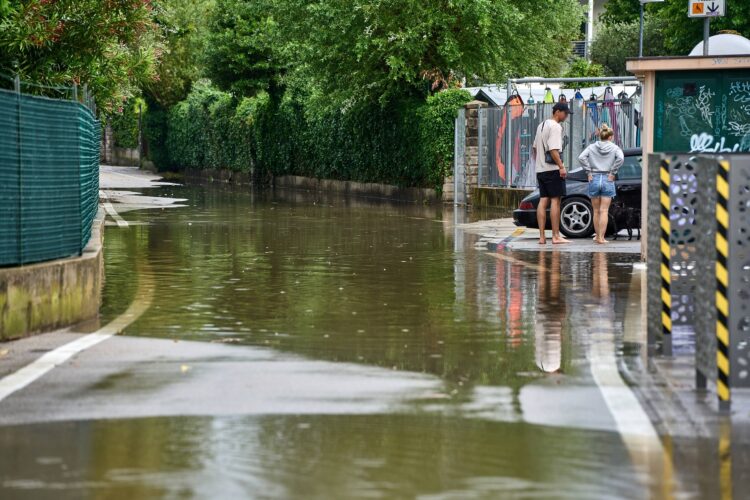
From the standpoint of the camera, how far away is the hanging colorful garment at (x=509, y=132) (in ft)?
110

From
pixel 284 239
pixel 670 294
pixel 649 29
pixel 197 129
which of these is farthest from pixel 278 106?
pixel 670 294

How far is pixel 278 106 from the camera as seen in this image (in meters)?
54.0

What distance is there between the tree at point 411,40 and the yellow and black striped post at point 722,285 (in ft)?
92.3

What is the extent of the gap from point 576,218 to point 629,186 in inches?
34.5

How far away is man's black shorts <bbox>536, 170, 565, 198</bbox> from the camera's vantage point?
813 inches

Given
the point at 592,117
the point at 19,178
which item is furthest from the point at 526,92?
the point at 19,178

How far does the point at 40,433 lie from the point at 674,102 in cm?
1147

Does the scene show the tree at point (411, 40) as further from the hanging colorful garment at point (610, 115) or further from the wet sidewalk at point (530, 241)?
the wet sidewalk at point (530, 241)

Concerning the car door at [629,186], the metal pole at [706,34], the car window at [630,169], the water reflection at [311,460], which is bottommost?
the water reflection at [311,460]

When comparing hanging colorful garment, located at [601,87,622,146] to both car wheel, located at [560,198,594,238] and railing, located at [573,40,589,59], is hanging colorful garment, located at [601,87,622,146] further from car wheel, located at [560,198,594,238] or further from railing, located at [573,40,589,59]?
railing, located at [573,40,589,59]

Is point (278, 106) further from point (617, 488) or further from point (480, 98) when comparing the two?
point (617, 488)

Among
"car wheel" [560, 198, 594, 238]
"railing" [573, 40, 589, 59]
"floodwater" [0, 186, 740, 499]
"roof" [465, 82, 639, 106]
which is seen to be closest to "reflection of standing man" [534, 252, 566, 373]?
"floodwater" [0, 186, 740, 499]

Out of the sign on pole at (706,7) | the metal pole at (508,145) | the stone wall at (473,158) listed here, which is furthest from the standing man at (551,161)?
the stone wall at (473,158)

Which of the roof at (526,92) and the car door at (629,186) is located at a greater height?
the roof at (526,92)
